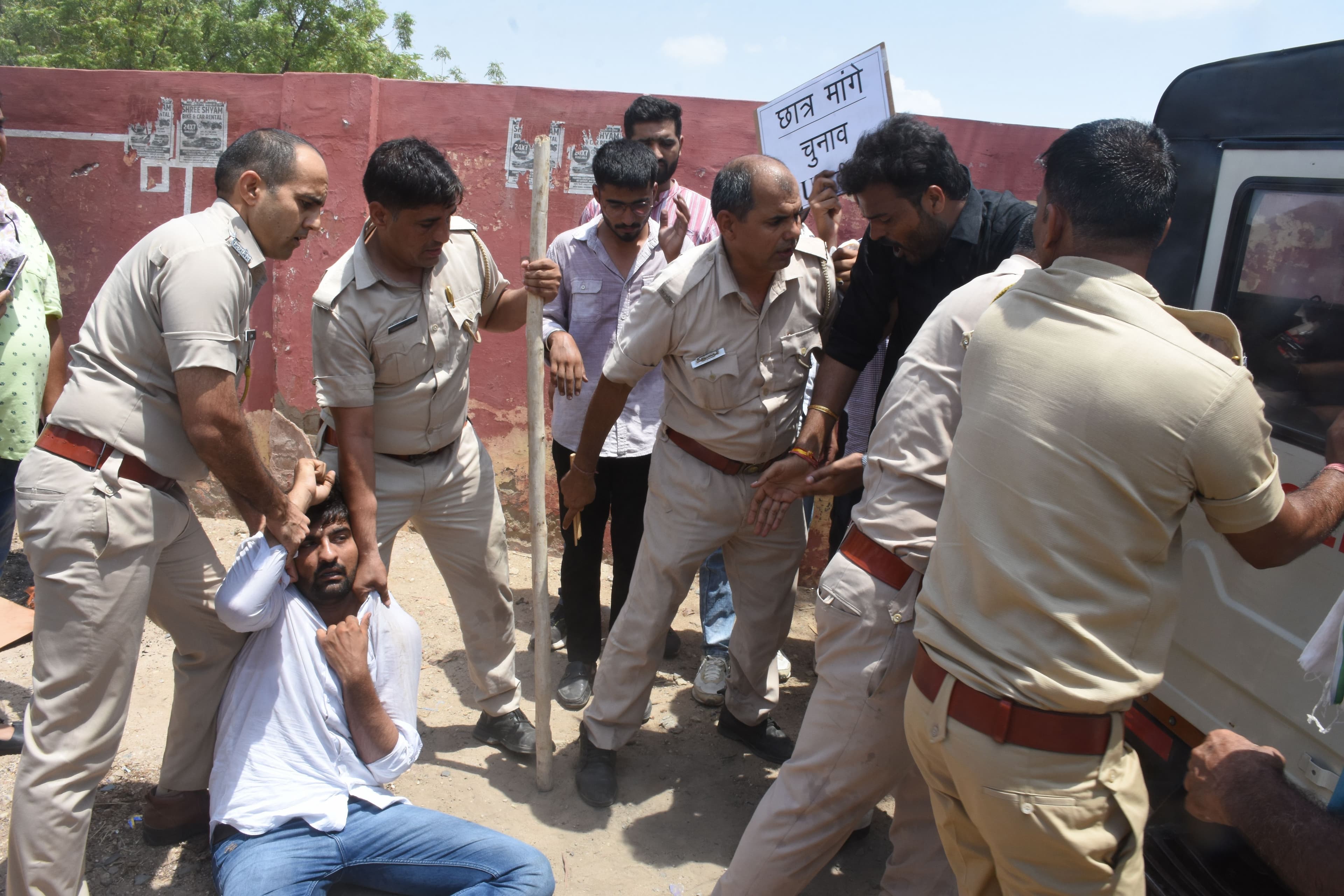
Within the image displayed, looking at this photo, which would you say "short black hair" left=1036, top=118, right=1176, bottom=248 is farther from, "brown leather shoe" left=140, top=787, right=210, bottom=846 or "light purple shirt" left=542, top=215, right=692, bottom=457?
"brown leather shoe" left=140, top=787, right=210, bottom=846

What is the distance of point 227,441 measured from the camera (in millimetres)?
2357

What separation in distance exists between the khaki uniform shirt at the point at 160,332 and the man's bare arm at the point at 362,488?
41 cm

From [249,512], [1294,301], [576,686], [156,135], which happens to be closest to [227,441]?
[249,512]

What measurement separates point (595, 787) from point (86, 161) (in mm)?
4651

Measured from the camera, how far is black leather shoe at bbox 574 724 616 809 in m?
3.08

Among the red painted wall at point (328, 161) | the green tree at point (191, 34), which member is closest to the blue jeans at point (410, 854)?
the red painted wall at point (328, 161)

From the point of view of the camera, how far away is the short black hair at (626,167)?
11.1 ft

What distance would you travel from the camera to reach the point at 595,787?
3.09 metres

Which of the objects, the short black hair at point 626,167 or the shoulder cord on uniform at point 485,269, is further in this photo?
the short black hair at point 626,167

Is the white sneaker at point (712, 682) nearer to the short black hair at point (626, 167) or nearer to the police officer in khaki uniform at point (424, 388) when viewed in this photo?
the police officer in khaki uniform at point (424, 388)

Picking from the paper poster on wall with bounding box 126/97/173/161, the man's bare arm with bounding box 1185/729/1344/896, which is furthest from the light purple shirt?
the paper poster on wall with bounding box 126/97/173/161

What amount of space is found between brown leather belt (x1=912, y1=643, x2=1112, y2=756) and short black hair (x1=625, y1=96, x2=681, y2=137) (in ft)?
10.1

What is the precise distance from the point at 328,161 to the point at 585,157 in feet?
4.62

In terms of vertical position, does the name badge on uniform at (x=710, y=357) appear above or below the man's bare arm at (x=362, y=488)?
above
